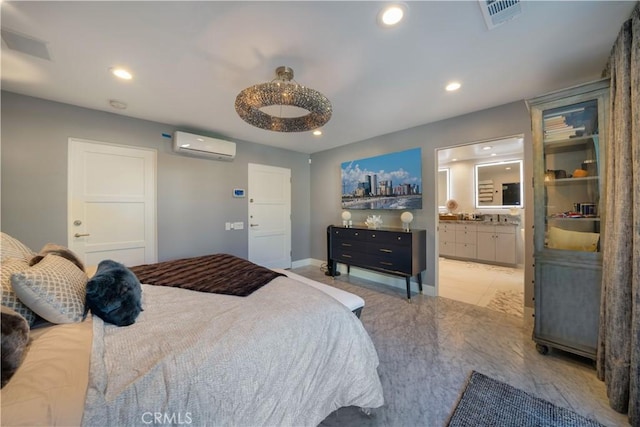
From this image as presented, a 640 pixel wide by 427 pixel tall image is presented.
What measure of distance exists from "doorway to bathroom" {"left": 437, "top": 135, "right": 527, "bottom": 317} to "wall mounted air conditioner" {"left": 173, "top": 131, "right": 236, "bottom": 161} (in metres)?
3.58

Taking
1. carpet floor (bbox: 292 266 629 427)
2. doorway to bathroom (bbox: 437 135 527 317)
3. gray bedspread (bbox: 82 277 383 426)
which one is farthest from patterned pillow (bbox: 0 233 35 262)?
doorway to bathroom (bbox: 437 135 527 317)

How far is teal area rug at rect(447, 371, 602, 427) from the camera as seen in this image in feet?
4.53

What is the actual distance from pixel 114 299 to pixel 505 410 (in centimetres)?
236

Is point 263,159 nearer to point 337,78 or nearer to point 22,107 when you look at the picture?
point 337,78

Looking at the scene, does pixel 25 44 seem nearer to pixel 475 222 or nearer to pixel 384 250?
pixel 384 250

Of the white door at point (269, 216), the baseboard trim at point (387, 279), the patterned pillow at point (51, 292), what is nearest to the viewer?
the patterned pillow at point (51, 292)

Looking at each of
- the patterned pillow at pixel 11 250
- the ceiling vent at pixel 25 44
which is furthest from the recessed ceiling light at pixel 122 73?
the patterned pillow at pixel 11 250

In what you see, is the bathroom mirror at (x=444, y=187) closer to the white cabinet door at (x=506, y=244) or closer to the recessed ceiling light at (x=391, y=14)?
the white cabinet door at (x=506, y=244)

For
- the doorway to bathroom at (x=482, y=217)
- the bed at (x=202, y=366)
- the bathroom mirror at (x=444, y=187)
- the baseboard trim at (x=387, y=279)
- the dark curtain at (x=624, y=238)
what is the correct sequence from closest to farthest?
1. the bed at (x=202, y=366)
2. the dark curtain at (x=624, y=238)
3. the baseboard trim at (x=387, y=279)
4. the doorway to bathroom at (x=482, y=217)
5. the bathroom mirror at (x=444, y=187)

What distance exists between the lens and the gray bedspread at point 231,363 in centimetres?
84

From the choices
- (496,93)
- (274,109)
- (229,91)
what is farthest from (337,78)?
(496,93)

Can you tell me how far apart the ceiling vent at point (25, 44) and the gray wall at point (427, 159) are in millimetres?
3735

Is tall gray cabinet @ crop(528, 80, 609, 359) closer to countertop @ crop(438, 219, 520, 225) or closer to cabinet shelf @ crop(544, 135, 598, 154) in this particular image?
cabinet shelf @ crop(544, 135, 598, 154)

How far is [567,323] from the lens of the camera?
193 cm
